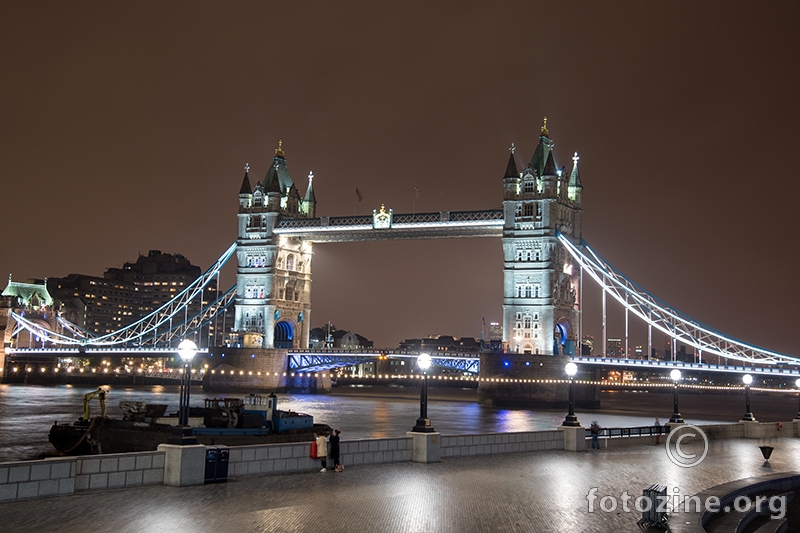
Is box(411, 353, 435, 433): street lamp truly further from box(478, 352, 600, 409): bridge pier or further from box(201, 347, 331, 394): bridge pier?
box(201, 347, 331, 394): bridge pier

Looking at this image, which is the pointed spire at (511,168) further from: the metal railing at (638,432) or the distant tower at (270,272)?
the metal railing at (638,432)

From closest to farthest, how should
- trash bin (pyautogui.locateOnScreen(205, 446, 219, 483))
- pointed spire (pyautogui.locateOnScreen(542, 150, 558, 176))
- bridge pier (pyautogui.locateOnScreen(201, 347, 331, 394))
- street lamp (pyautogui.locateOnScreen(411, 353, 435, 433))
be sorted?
trash bin (pyautogui.locateOnScreen(205, 446, 219, 483)), street lamp (pyautogui.locateOnScreen(411, 353, 435, 433)), pointed spire (pyautogui.locateOnScreen(542, 150, 558, 176)), bridge pier (pyautogui.locateOnScreen(201, 347, 331, 394))

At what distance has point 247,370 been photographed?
10900 centimetres

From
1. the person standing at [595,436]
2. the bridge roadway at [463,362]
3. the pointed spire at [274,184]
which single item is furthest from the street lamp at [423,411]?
the pointed spire at [274,184]

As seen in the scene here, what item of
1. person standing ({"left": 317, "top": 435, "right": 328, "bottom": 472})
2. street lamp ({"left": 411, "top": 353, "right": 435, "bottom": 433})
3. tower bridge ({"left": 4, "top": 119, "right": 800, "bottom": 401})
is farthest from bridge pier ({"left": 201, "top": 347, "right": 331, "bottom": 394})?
person standing ({"left": 317, "top": 435, "right": 328, "bottom": 472})

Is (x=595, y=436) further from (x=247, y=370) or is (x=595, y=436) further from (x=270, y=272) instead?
(x=270, y=272)

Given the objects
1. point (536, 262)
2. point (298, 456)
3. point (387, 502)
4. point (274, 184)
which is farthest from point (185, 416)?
point (274, 184)

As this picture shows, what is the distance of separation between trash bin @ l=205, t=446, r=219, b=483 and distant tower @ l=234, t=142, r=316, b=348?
3542 inches

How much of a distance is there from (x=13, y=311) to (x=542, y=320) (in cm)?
9312

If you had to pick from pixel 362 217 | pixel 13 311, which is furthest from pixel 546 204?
pixel 13 311

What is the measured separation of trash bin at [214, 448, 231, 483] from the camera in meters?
21.8

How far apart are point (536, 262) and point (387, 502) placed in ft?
260

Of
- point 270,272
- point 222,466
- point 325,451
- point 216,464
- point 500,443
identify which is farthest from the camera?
point 270,272

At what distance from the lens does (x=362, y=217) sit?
348 ft
